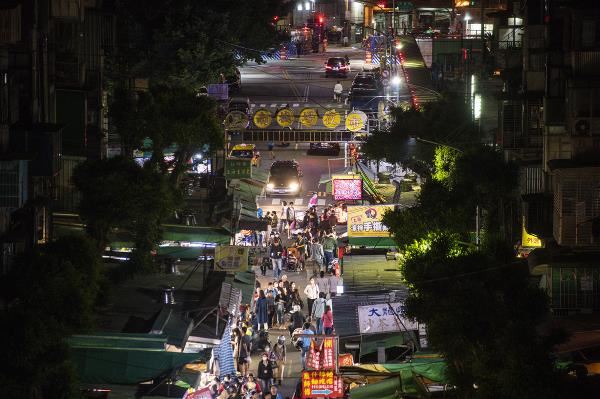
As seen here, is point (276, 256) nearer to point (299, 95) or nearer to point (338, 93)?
point (338, 93)

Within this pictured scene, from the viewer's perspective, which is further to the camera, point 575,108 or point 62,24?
point 62,24

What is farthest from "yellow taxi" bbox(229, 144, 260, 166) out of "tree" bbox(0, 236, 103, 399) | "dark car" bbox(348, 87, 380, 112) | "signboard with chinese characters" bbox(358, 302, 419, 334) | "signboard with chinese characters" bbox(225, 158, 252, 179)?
"tree" bbox(0, 236, 103, 399)

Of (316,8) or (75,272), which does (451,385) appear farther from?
(316,8)

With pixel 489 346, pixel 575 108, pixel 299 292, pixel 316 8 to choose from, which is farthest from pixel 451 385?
pixel 316 8

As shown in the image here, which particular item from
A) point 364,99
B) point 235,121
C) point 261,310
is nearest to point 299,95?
point 364,99

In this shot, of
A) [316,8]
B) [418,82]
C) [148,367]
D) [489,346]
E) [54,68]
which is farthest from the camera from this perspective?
[316,8]

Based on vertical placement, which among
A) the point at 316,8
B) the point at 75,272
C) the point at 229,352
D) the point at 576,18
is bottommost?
the point at 229,352

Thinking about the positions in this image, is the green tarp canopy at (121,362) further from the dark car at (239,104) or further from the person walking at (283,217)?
the dark car at (239,104)

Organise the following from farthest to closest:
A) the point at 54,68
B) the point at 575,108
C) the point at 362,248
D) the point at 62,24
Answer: the point at 362,248, the point at 62,24, the point at 54,68, the point at 575,108

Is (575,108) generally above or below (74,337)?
above
